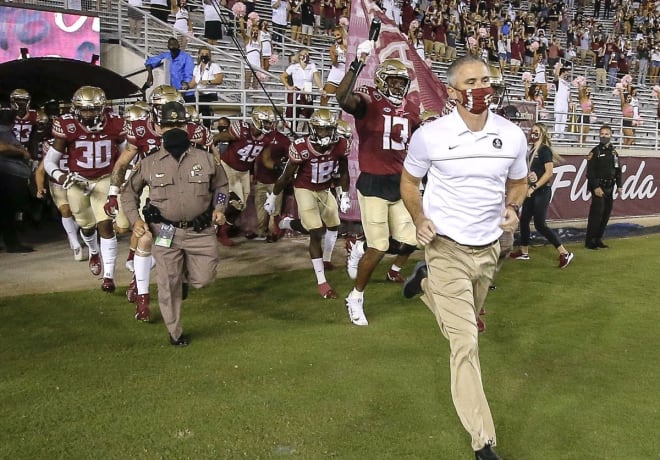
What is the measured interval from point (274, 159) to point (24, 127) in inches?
145

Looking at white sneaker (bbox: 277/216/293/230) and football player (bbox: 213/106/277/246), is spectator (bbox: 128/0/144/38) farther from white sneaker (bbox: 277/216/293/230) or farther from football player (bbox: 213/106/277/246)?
white sneaker (bbox: 277/216/293/230)

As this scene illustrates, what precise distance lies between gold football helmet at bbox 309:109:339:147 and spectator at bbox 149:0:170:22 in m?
Result: 8.84

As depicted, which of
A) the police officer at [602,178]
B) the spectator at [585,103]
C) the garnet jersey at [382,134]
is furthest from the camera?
the spectator at [585,103]

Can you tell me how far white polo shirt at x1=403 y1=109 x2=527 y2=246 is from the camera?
11.8ft

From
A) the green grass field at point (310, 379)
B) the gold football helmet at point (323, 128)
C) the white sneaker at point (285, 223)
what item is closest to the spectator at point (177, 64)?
the white sneaker at point (285, 223)

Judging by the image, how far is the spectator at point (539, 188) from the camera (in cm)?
898

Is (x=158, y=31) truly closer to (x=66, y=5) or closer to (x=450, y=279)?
(x=66, y=5)

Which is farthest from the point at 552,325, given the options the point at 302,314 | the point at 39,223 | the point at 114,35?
the point at 114,35

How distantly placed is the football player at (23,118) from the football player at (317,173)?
4.48 m

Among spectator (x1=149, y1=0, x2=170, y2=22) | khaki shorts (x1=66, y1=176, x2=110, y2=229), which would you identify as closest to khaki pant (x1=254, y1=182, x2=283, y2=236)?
khaki shorts (x1=66, y1=176, x2=110, y2=229)

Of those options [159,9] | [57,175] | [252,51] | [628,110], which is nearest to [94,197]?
[57,175]

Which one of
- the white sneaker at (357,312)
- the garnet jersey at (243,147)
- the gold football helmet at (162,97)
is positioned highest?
the gold football helmet at (162,97)

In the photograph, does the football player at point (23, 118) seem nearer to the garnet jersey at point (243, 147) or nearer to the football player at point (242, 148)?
the football player at point (242, 148)

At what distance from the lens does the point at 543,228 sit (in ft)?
31.1
